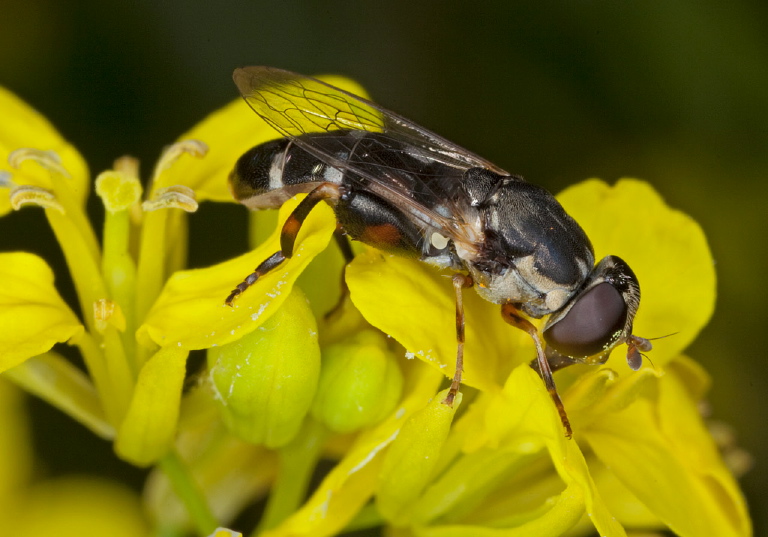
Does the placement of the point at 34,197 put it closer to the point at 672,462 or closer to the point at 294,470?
the point at 294,470

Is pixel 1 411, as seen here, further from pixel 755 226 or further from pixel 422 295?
pixel 755 226

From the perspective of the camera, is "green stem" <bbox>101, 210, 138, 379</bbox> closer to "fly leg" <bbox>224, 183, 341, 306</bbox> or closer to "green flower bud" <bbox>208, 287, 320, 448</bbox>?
"green flower bud" <bbox>208, 287, 320, 448</bbox>

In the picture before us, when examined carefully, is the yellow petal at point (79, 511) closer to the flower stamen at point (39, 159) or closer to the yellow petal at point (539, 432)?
the flower stamen at point (39, 159)

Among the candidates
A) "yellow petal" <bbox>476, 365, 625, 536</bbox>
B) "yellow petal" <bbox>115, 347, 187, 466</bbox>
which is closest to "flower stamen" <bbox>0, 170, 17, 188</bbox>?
"yellow petal" <bbox>115, 347, 187, 466</bbox>

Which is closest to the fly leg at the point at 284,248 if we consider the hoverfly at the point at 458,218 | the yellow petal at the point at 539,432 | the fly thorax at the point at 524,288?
the hoverfly at the point at 458,218

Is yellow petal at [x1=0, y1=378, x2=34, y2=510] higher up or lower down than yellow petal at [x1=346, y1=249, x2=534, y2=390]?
lower down
